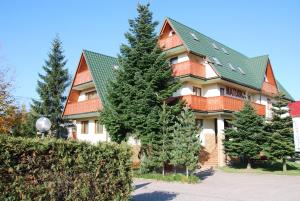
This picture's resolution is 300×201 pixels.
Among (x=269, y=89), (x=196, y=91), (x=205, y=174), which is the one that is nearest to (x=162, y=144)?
(x=205, y=174)

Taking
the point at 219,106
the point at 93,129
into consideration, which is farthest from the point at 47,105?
the point at 219,106

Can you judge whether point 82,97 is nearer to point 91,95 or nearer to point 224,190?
point 91,95

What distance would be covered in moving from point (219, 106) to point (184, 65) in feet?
13.5

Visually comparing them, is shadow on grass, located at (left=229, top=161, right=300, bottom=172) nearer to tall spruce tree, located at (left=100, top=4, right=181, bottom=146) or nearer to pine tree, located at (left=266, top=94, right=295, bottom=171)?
pine tree, located at (left=266, top=94, right=295, bottom=171)

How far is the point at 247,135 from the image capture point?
22.1 m

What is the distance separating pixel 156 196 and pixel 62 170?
5774mm

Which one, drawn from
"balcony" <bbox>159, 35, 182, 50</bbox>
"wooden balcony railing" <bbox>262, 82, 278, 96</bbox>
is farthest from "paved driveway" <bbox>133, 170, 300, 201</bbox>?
"wooden balcony railing" <bbox>262, 82, 278, 96</bbox>

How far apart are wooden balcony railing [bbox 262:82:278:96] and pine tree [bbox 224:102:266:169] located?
9.99m

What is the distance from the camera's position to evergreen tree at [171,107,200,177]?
16.2 m

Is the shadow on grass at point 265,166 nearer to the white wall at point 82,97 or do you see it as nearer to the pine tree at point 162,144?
the pine tree at point 162,144

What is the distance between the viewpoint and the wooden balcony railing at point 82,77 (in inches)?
1083

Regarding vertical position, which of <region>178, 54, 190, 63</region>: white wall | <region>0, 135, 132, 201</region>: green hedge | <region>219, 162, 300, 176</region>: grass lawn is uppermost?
<region>178, 54, 190, 63</region>: white wall

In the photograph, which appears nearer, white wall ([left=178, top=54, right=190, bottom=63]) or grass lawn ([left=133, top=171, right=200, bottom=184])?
grass lawn ([left=133, top=171, right=200, bottom=184])

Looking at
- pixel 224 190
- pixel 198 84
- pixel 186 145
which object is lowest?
pixel 224 190
